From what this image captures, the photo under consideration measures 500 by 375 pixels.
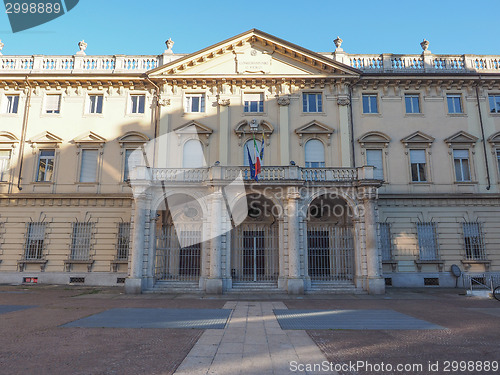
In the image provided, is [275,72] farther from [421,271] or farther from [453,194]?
[421,271]

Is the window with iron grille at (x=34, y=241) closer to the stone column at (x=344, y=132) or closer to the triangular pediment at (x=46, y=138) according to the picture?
the triangular pediment at (x=46, y=138)

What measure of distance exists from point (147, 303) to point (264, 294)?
600 cm

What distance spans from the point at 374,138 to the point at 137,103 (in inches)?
668

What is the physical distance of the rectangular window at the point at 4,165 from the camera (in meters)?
22.4

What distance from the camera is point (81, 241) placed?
2153 cm

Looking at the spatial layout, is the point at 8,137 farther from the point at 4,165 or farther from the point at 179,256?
the point at 179,256

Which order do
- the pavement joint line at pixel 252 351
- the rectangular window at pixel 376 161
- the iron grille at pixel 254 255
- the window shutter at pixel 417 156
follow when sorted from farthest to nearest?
the window shutter at pixel 417 156, the rectangular window at pixel 376 161, the iron grille at pixel 254 255, the pavement joint line at pixel 252 351

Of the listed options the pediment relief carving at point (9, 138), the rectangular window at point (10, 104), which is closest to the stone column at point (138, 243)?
the pediment relief carving at point (9, 138)

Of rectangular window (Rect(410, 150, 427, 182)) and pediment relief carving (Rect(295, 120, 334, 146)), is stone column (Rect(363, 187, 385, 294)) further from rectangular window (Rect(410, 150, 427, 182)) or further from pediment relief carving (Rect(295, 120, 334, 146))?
rectangular window (Rect(410, 150, 427, 182))

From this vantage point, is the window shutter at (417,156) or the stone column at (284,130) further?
the window shutter at (417,156)

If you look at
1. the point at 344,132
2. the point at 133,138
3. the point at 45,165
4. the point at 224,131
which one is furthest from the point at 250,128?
the point at 45,165

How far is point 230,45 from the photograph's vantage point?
75.9 feet

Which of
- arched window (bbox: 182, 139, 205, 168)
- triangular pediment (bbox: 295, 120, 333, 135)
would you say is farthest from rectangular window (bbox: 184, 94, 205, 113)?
triangular pediment (bbox: 295, 120, 333, 135)

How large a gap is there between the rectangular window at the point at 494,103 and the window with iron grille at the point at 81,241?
95.1 feet
